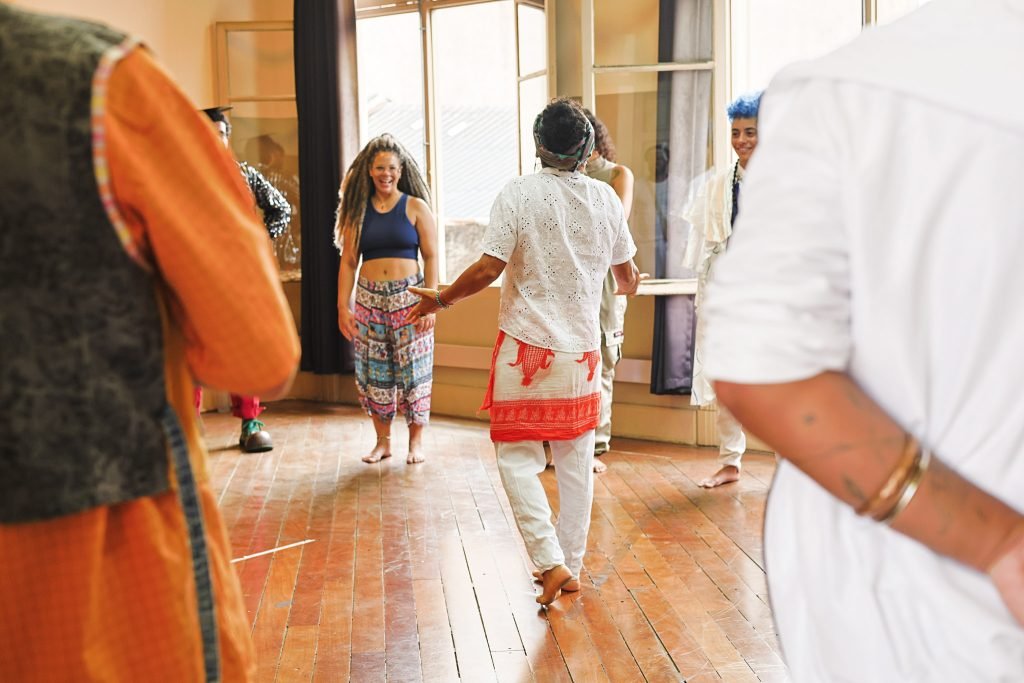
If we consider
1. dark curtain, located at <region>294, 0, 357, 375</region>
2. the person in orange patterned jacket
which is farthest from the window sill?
the person in orange patterned jacket

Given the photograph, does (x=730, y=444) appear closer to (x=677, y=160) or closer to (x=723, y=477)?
(x=723, y=477)

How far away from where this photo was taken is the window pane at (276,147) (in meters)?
7.29

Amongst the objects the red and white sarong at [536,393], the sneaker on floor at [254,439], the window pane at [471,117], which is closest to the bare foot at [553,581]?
the red and white sarong at [536,393]

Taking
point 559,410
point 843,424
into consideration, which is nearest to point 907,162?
point 843,424

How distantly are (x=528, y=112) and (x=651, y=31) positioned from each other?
0.95 meters

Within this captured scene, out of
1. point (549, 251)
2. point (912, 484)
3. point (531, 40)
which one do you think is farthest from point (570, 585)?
point (531, 40)

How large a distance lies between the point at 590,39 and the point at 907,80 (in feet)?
16.7

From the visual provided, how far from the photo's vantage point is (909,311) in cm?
72

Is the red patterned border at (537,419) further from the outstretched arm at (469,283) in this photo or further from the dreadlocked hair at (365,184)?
the dreadlocked hair at (365,184)

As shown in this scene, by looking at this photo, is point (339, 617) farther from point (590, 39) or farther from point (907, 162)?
point (590, 39)

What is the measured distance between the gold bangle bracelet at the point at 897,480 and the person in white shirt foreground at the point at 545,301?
2.59m

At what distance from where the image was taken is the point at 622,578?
365 centimetres

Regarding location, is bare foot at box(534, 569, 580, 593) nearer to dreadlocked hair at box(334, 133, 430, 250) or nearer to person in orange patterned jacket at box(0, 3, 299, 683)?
person in orange patterned jacket at box(0, 3, 299, 683)

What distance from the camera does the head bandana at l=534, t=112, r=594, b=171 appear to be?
3326mm
